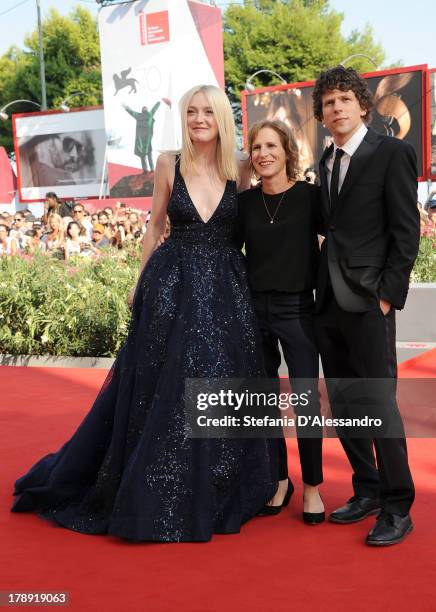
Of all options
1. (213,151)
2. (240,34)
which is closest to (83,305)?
(213,151)

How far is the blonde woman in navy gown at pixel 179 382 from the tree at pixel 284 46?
140ft

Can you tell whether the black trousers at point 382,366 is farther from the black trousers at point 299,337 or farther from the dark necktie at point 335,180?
the dark necktie at point 335,180

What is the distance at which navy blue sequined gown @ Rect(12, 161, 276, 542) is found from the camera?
3.46m

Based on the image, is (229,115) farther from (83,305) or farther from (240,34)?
(240,34)

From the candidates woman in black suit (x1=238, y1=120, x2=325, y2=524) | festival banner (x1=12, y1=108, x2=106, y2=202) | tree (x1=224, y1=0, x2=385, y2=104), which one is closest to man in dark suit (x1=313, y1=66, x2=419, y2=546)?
woman in black suit (x1=238, y1=120, x2=325, y2=524)

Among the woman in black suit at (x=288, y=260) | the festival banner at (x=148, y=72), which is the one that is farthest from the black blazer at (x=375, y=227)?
the festival banner at (x=148, y=72)

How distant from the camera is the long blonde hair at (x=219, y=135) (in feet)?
12.1

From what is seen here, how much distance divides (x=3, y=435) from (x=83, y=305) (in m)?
3.05

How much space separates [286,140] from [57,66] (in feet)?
154

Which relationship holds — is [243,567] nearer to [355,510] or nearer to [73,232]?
[355,510]

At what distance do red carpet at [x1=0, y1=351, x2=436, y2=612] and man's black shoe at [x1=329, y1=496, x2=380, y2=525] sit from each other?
0.13ft

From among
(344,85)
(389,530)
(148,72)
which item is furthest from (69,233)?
(148,72)

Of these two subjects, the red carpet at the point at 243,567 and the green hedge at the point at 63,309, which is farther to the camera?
the green hedge at the point at 63,309

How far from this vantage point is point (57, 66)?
47719 mm
